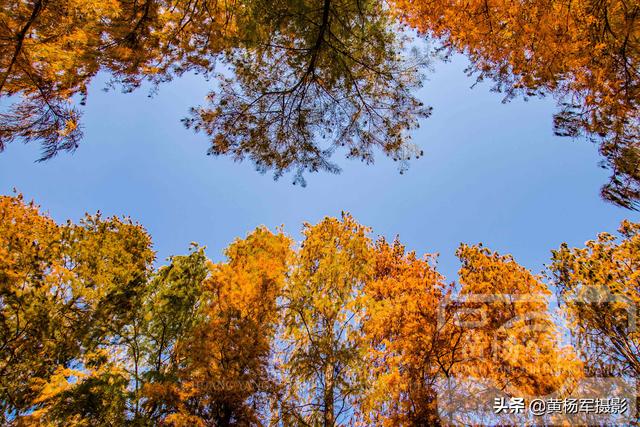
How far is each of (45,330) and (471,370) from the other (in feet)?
35.1

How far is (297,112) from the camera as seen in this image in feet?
16.7

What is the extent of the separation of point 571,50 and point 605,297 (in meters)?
6.61

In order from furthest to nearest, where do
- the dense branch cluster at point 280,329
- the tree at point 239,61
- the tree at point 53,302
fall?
1. the tree at point 53,302
2. the dense branch cluster at point 280,329
3. the tree at point 239,61

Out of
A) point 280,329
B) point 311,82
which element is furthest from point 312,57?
point 280,329

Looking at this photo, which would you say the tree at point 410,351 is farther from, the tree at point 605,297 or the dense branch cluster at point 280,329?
the tree at point 605,297

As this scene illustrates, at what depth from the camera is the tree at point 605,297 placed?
6996 millimetres

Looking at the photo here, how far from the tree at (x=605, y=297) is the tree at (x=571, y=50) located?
4.71 meters

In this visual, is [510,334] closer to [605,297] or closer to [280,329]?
[605,297]

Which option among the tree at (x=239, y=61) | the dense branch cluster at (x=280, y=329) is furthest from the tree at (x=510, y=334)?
the tree at (x=239, y=61)

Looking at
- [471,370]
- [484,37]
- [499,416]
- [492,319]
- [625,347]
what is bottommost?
[499,416]

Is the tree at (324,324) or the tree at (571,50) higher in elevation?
the tree at (571,50)

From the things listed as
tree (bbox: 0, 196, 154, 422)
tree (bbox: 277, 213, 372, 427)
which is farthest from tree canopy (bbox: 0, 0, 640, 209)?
tree (bbox: 0, 196, 154, 422)

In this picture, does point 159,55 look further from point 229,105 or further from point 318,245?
point 318,245

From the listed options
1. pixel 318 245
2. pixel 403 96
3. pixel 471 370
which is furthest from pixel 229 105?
pixel 471 370
